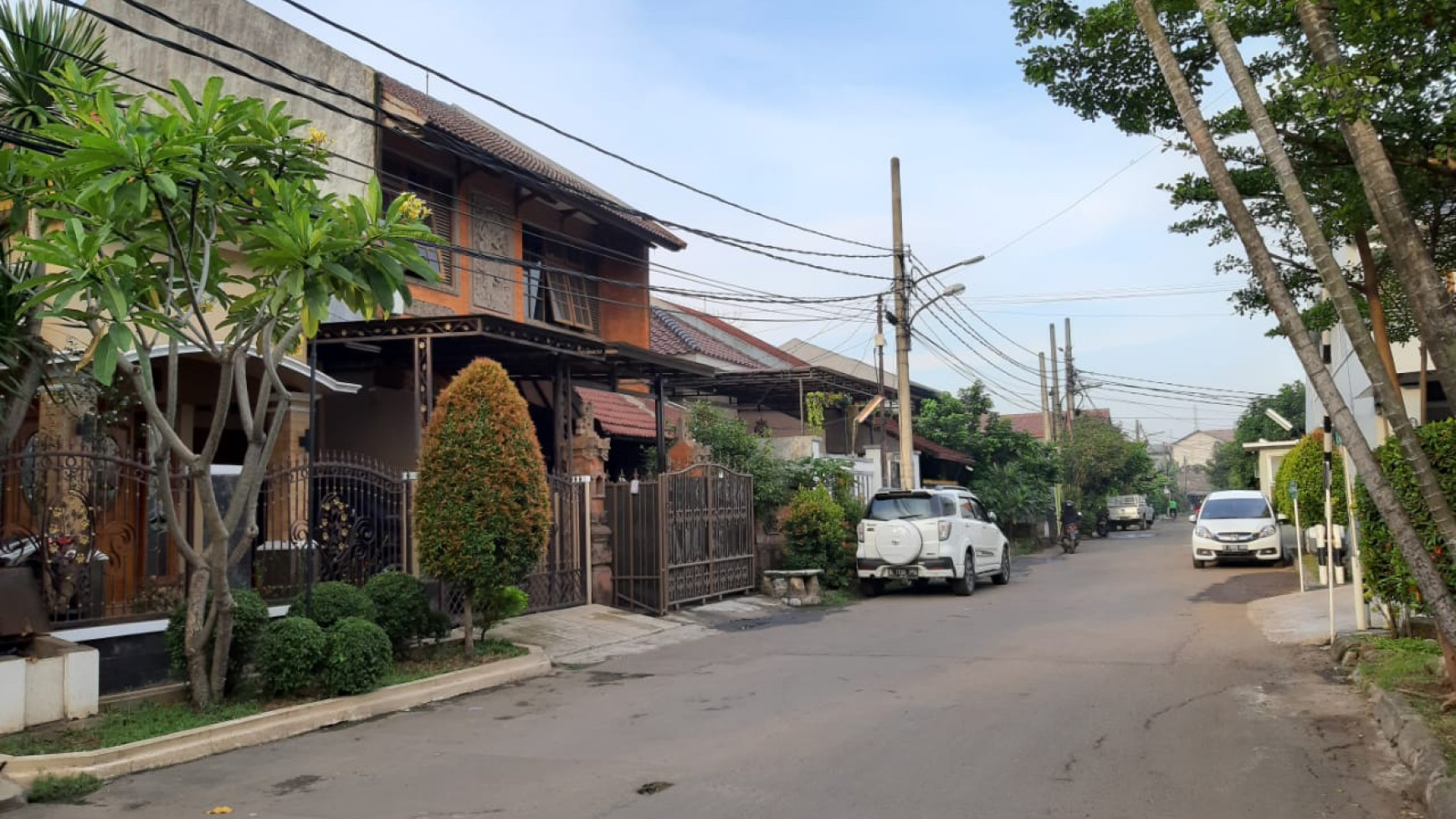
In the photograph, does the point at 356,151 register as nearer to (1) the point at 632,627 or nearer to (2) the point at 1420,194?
(1) the point at 632,627

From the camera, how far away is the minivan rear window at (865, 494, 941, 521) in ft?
61.6

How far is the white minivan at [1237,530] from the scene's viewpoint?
894 inches

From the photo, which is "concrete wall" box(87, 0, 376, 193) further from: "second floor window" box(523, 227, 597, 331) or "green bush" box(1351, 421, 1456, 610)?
"green bush" box(1351, 421, 1456, 610)

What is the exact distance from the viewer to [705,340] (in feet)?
97.8

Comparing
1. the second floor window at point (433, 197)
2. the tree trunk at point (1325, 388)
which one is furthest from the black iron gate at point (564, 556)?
the tree trunk at point (1325, 388)

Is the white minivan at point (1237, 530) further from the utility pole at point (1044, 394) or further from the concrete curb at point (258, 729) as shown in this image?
the utility pole at point (1044, 394)

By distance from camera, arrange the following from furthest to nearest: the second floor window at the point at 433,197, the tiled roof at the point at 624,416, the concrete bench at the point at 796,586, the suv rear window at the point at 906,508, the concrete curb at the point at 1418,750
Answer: the tiled roof at the point at 624,416 < the suv rear window at the point at 906,508 < the concrete bench at the point at 796,586 < the second floor window at the point at 433,197 < the concrete curb at the point at 1418,750

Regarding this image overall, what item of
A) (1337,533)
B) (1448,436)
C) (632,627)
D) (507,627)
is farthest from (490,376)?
(1337,533)

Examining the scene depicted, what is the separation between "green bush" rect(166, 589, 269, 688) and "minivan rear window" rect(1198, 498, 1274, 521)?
19.8m

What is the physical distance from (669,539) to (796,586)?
3.14m

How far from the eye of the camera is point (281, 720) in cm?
858

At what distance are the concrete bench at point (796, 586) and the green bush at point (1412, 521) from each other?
9.31m

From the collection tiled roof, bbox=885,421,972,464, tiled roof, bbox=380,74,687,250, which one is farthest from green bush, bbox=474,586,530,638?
tiled roof, bbox=885,421,972,464

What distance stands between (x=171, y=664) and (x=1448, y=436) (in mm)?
10538
